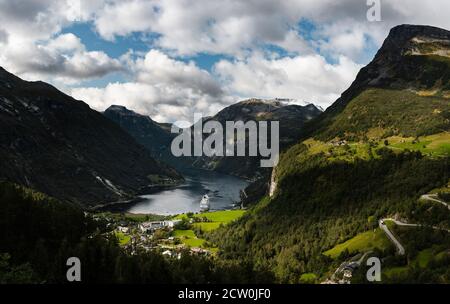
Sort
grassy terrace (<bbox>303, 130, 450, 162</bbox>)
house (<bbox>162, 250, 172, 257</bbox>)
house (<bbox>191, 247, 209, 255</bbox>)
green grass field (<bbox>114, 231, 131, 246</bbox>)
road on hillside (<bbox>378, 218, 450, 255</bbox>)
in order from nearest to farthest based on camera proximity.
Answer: road on hillside (<bbox>378, 218, 450, 255</bbox>) → house (<bbox>162, 250, 172, 257</bbox>) → house (<bbox>191, 247, 209, 255</bbox>) → grassy terrace (<bbox>303, 130, 450, 162</bbox>) → green grass field (<bbox>114, 231, 131, 246</bbox>)

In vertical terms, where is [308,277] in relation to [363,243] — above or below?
below

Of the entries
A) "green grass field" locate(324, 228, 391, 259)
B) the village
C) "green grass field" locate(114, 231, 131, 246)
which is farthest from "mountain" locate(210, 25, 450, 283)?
"green grass field" locate(114, 231, 131, 246)

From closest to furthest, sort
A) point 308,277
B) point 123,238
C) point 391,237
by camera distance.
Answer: point 391,237 < point 308,277 < point 123,238

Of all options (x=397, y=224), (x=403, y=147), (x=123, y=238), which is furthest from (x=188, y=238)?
(x=403, y=147)

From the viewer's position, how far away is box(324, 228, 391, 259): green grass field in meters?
104

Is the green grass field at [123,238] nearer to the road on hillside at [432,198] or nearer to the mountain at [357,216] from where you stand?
the mountain at [357,216]

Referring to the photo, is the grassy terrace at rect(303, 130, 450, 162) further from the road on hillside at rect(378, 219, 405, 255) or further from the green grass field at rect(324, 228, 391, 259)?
the green grass field at rect(324, 228, 391, 259)

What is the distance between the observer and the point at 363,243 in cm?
11081

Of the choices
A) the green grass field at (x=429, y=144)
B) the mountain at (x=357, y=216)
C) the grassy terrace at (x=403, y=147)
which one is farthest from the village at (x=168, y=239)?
the green grass field at (x=429, y=144)

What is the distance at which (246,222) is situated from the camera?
615 ft

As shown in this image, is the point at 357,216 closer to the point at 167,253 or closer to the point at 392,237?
the point at 392,237

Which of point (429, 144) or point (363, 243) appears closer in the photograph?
point (363, 243)

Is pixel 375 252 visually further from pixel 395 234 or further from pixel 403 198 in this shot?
pixel 403 198
